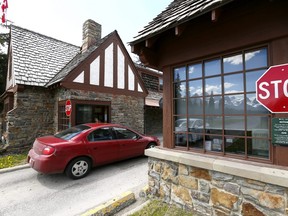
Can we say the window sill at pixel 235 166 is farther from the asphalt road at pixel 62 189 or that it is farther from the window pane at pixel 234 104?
the asphalt road at pixel 62 189

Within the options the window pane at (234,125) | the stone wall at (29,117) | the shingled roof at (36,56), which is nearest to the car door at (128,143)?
the window pane at (234,125)

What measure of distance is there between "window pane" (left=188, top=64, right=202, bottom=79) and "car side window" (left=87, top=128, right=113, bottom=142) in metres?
3.57

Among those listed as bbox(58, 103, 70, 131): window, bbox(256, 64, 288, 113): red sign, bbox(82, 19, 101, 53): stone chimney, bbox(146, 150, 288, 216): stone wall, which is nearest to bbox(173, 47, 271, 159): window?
bbox(256, 64, 288, 113): red sign

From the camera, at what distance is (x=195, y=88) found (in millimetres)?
3213

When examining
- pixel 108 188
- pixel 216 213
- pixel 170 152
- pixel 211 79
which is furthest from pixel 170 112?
pixel 108 188

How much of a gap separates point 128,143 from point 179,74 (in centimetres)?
353

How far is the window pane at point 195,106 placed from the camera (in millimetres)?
3141

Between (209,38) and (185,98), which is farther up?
(209,38)

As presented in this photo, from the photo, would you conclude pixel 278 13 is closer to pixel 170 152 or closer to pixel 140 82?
pixel 170 152

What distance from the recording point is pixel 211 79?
2996mm

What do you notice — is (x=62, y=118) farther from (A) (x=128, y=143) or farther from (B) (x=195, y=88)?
(B) (x=195, y=88)

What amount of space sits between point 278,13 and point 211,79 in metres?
1.19

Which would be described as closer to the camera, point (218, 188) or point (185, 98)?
point (218, 188)

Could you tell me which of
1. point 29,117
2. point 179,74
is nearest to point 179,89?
point 179,74
